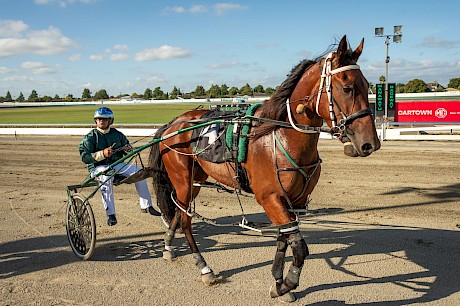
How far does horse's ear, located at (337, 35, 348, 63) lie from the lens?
311 centimetres

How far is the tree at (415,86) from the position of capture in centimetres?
5510

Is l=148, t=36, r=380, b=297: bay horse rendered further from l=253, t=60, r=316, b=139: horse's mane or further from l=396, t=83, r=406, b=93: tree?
l=396, t=83, r=406, b=93: tree

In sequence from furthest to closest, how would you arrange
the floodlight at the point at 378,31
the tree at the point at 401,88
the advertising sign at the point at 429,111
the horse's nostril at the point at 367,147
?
the tree at the point at 401,88 → the floodlight at the point at 378,31 → the advertising sign at the point at 429,111 → the horse's nostril at the point at 367,147

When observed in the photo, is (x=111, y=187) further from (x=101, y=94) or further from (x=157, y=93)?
(x=101, y=94)

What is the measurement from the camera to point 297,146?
11.5ft

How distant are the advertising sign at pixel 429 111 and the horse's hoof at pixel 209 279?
16977 mm

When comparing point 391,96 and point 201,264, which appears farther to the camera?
point 391,96

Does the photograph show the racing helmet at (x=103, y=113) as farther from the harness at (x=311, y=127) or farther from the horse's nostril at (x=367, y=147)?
the horse's nostril at (x=367, y=147)

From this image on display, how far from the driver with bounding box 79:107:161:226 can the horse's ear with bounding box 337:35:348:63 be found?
9.93ft

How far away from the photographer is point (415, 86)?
56.2 meters

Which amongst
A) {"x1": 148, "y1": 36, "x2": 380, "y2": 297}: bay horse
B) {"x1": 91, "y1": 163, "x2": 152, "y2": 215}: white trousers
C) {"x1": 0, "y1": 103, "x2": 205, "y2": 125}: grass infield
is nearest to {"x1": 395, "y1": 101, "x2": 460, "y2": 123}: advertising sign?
{"x1": 0, "y1": 103, "x2": 205, "y2": 125}: grass infield

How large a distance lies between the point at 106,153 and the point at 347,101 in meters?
3.12

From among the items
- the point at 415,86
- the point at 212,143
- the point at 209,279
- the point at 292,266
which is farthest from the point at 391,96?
the point at 415,86

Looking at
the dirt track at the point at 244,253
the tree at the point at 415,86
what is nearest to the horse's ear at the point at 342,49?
the dirt track at the point at 244,253
